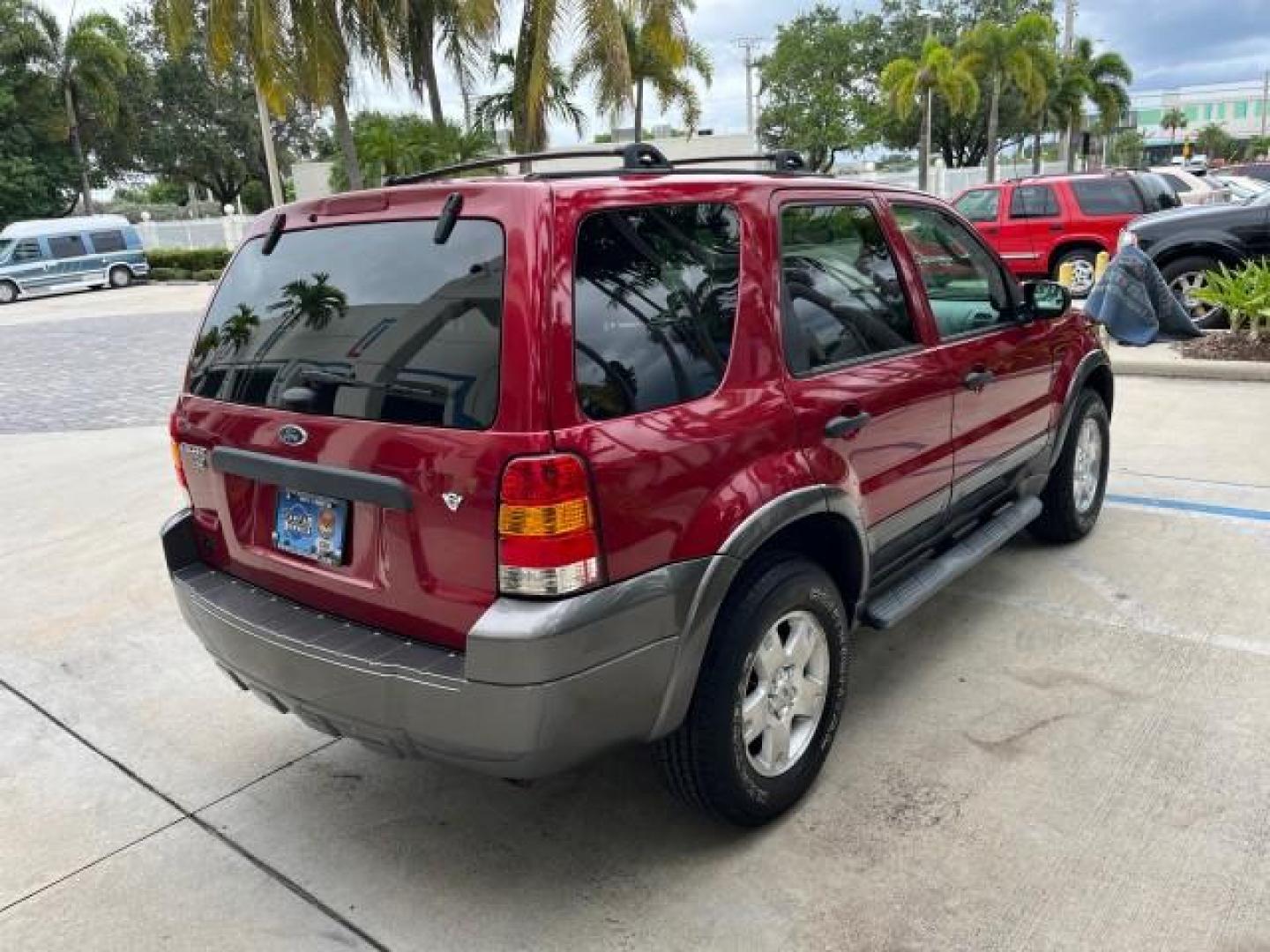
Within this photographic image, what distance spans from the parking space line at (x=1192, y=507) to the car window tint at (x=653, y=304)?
369cm

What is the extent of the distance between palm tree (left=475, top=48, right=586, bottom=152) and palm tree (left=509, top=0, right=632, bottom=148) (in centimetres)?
3

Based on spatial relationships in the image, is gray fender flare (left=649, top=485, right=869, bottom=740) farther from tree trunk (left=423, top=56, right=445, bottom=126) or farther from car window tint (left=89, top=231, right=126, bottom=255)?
car window tint (left=89, top=231, right=126, bottom=255)

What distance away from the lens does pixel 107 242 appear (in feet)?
97.2

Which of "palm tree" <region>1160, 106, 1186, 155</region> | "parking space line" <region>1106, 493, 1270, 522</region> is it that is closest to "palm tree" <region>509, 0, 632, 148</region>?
"parking space line" <region>1106, 493, 1270, 522</region>

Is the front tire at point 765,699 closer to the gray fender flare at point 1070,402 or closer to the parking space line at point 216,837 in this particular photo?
the parking space line at point 216,837

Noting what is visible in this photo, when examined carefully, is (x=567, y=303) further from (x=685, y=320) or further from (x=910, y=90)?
(x=910, y=90)

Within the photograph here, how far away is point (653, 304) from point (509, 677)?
3.21 ft

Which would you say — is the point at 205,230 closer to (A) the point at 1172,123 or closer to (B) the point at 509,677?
(B) the point at 509,677

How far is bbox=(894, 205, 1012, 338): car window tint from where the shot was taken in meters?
3.67

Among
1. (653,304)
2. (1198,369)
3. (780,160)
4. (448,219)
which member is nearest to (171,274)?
(1198,369)

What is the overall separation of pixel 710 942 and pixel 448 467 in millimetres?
1307

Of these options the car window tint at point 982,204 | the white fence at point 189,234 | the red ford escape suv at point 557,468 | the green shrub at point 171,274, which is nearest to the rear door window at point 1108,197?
the car window tint at point 982,204

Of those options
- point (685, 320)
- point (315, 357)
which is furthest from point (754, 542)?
point (315, 357)

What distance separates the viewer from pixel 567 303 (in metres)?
2.31
